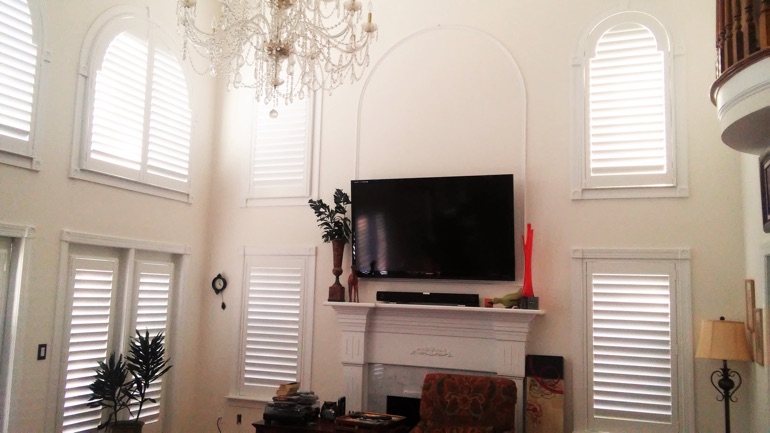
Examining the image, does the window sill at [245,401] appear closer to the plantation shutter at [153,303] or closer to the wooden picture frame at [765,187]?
Answer: the plantation shutter at [153,303]

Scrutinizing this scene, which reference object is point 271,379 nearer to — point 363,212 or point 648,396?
point 363,212

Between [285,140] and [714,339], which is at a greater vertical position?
[285,140]

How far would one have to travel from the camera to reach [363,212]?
577 cm

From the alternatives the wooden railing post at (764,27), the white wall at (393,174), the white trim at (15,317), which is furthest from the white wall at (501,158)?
the white trim at (15,317)

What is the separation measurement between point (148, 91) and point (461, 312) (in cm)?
327

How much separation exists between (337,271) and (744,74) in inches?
139

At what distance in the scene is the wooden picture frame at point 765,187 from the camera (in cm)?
372

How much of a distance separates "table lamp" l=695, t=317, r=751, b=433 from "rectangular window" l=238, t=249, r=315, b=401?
10.6 ft

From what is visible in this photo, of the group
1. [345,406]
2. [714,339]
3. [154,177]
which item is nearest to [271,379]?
[345,406]

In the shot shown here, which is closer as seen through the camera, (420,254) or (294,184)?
(420,254)

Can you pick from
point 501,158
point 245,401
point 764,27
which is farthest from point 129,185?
point 764,27

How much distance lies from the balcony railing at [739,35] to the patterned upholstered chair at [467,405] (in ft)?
8.23

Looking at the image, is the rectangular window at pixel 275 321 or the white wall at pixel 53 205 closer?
the white wall at pixel 53 205

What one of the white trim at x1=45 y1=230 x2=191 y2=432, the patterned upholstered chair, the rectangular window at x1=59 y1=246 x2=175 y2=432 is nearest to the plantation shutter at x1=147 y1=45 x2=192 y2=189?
the white trim at x1=45 y1=230 x2=191 y2=432
